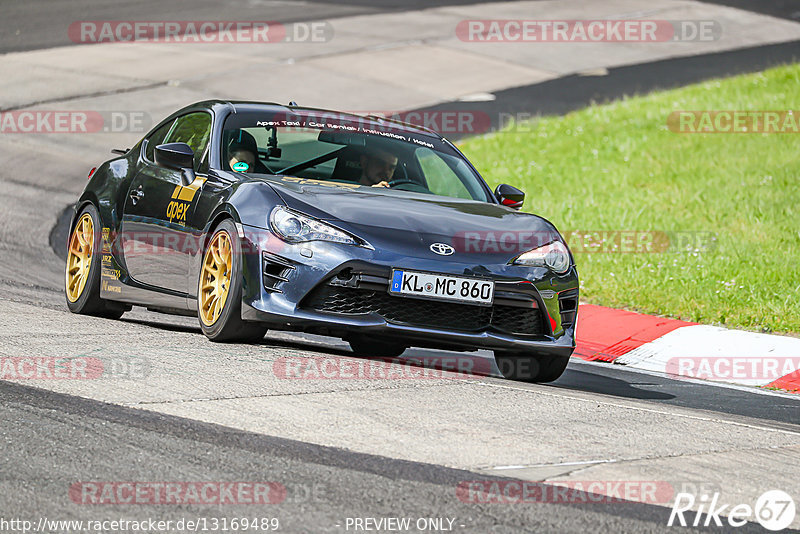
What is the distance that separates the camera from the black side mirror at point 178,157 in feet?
25.6

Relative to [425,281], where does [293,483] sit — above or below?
below

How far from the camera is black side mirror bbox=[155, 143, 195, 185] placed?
7.80 m

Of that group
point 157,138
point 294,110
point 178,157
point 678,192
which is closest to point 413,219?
point 178,157

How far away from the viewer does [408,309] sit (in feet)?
22.4

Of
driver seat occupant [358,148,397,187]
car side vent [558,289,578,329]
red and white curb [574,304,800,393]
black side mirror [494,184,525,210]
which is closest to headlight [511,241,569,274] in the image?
car side vent [558,289,578,329]

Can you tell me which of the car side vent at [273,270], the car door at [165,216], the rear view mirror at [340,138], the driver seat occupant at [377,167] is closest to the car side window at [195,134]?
the car door at [165,216]

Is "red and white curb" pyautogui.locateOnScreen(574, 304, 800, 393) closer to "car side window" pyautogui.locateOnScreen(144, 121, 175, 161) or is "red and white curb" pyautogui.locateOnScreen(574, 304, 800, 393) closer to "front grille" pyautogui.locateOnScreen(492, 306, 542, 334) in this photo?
"front grille" pyautogui.locateOnScreen(492, 306, 542, 334)

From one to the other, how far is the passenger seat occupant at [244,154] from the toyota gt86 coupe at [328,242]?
0.03 ft

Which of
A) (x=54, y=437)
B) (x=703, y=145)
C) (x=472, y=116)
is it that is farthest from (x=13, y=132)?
(x=54, y=437)

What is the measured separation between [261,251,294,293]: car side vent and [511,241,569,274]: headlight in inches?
48.8

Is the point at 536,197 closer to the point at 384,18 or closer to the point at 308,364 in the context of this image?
the point at 308,364

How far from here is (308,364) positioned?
21.9 ft

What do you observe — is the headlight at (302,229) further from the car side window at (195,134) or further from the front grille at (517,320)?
the car side window at (195,134)

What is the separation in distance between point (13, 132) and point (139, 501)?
15.7 metres
